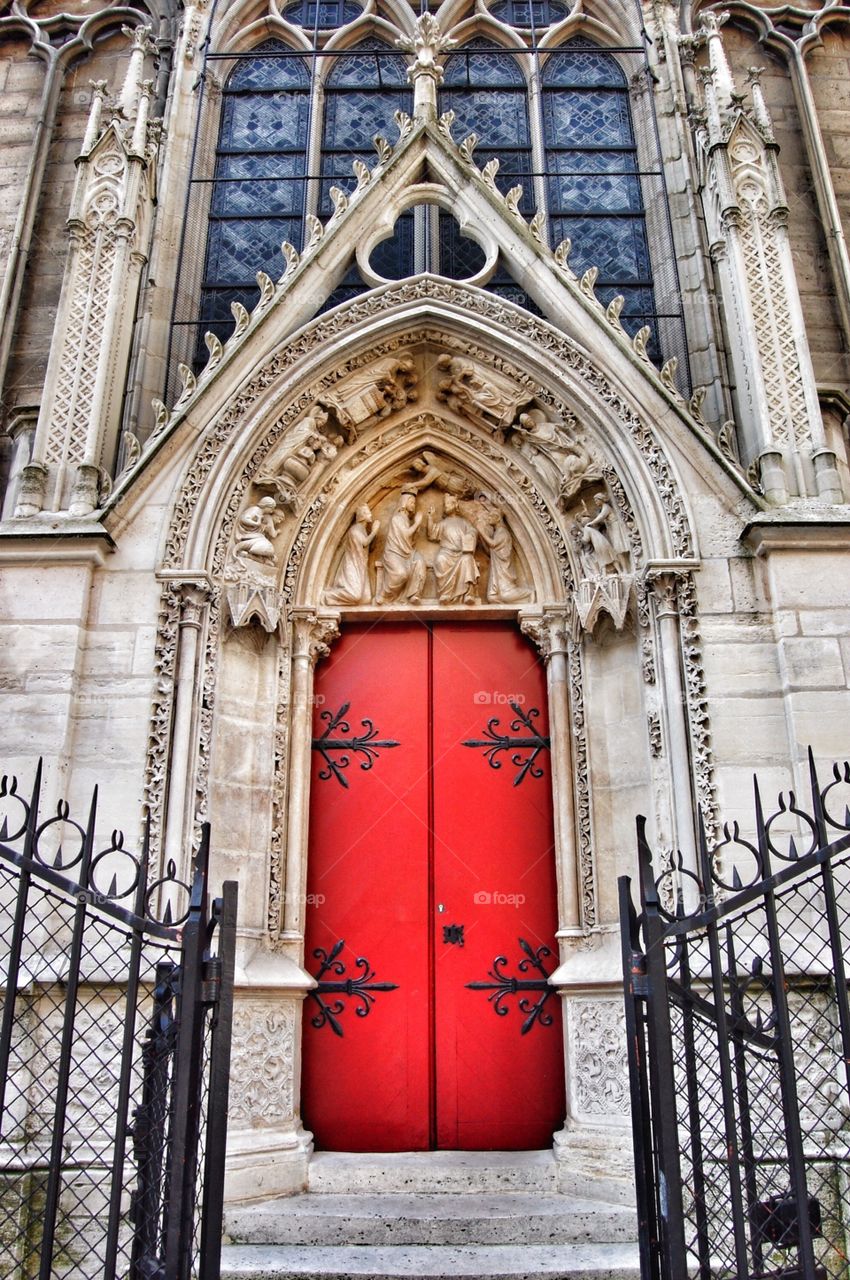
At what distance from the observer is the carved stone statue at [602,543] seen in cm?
719

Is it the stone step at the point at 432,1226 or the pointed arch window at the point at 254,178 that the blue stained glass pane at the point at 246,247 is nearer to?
the pointed arch window at the point at 254,178

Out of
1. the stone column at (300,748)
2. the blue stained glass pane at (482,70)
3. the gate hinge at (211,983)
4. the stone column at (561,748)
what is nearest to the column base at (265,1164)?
the stone column at (300,748)

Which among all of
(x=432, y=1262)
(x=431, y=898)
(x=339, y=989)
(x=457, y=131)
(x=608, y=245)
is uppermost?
(x=457, y=131)

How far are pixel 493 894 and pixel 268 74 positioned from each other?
8.17 meters

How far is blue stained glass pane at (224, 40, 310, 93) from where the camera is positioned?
10305 millimetres

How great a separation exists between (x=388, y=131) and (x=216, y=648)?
229 inches

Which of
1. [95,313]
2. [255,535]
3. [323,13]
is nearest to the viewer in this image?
[255,535]

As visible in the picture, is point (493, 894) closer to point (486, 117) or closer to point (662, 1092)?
point (662, 1092)

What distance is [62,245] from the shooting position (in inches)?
369

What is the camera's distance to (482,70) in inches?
411

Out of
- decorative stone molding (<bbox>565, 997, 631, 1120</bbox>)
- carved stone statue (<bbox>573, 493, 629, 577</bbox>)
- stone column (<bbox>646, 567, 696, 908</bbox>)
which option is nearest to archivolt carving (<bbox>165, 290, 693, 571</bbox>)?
stone column (<bbox>646, 567, 696, 908</bbox>)

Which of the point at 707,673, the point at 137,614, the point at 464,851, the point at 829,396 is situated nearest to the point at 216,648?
the point at 137,614

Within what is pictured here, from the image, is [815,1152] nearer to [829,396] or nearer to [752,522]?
[752,522]

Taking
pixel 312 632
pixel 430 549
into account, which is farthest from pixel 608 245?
pixel 312 632
